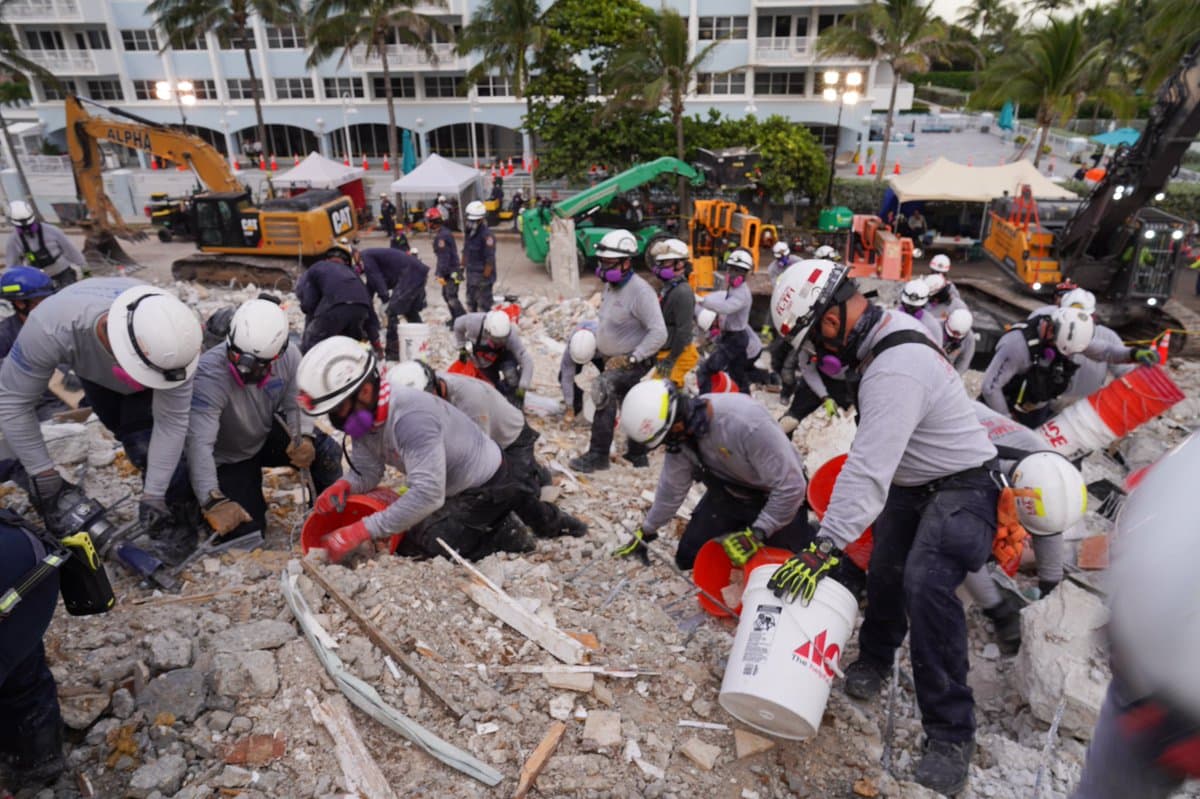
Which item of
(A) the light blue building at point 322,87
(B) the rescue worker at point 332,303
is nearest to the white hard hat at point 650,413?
(B) the rescue worker at point 332,303

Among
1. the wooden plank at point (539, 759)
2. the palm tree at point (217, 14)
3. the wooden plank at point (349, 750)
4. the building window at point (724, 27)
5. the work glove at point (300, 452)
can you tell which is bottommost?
the wooden plank at point (539, 759)

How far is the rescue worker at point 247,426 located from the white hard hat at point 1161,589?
421cm

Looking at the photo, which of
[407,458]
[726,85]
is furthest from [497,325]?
[726,85]

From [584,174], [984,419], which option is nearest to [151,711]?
[984,419]

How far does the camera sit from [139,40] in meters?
33.3

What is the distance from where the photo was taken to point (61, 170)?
29031mm

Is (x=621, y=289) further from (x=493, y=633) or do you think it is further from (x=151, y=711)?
(x=151, y=711)

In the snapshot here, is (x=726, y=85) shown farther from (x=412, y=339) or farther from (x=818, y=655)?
(x=818, y=655)

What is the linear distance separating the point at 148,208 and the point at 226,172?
9.99 m

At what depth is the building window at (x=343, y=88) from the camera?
107ft

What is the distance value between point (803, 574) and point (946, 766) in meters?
1.09

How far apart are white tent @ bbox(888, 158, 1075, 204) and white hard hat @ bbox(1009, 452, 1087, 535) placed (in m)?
15.9

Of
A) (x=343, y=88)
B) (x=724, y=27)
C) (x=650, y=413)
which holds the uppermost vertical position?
(x=724, y=27)

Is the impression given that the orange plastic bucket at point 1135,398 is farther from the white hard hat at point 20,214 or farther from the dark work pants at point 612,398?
the white hard hat at point 20,214
